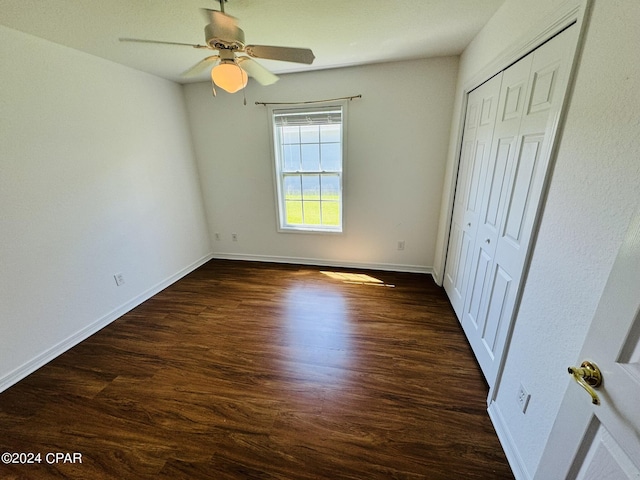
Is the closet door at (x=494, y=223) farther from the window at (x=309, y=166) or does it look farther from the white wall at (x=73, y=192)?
the white wall at (x=73, y=192)

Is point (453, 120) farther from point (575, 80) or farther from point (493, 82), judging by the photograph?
point (575, 80)

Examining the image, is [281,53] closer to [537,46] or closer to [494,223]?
[537,46]

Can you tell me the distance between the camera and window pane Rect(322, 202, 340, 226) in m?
3.27

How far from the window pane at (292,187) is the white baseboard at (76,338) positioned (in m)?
1.76

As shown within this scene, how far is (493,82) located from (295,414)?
8.34ft

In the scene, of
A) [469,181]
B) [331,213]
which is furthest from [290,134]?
[469,181]

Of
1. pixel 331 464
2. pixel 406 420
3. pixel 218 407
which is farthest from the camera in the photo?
pixel 218 407

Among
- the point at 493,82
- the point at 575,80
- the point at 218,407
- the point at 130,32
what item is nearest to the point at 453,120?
the point at 493,82

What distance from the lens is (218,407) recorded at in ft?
5.11

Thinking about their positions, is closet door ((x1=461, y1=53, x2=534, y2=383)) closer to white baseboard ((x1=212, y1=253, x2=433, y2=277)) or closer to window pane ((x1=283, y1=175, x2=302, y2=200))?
white baseboard ((x1=212, y1=253, x2=433, y2=277))

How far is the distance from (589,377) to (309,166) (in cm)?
296

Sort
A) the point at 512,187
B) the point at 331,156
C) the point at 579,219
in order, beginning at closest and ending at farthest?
the point at 579,219, the point at 512,187, the point at 331,156

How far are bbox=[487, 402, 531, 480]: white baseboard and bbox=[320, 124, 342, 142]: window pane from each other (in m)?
2.78

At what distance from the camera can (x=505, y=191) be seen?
1.51 metres
